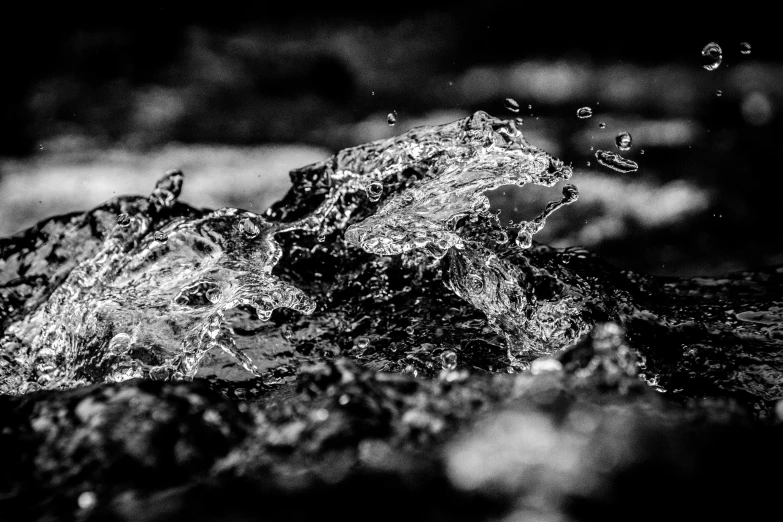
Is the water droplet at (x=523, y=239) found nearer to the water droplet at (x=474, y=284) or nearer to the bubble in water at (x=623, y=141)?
the water droplet at (x=474, y=284)

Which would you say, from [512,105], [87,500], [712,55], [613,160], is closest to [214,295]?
[87,500]

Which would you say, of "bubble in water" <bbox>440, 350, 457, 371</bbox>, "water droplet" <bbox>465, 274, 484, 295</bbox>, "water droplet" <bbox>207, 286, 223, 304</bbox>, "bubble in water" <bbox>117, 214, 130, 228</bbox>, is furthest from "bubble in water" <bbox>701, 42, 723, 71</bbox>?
"bubble in water" <bbox>117, 214, 130, 228</bbox>

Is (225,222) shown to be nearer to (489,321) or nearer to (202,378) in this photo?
(202,378)

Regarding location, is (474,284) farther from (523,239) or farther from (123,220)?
(123,220)

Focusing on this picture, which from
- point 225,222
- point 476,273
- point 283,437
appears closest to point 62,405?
point 283,437

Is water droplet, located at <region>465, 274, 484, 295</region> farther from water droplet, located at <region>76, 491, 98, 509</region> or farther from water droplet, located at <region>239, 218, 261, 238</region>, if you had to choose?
water droplet, located at <region>76, 491, 98, 509</region>

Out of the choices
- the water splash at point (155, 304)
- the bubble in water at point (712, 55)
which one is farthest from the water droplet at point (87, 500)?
the bubble in water at point (712, 55)
